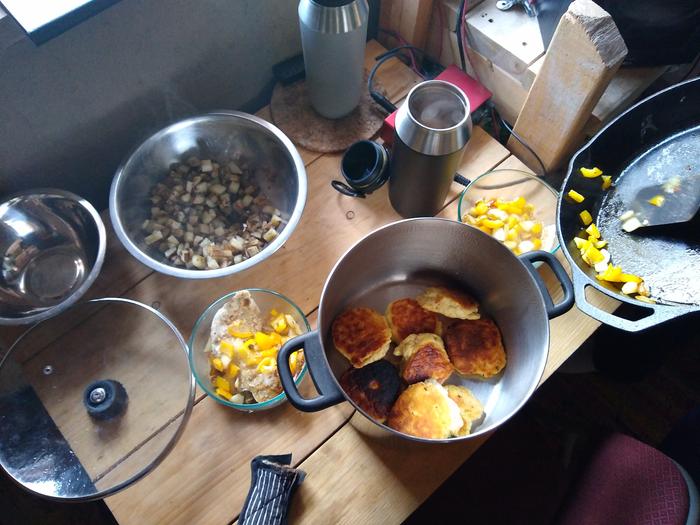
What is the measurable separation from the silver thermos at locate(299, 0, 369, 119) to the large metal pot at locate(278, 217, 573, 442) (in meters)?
0.33

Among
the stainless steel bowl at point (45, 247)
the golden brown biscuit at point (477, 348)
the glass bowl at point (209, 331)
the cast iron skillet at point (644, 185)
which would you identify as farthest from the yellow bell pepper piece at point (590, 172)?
the stainless steel bowl at point (45, 247)

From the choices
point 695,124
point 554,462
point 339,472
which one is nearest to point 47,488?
point 339,472

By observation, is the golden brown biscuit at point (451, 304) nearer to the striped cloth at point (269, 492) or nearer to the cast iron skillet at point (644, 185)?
the cast iron skillet at point (644, 185)

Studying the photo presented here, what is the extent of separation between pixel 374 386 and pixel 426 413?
0.27ft

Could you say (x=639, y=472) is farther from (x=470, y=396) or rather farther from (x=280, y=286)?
(x=280, y=286)

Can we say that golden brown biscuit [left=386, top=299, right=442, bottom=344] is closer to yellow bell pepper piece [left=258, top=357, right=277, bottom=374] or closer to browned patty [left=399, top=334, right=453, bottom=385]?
browned patty [left=399, top=334, right=453, bottom=385]

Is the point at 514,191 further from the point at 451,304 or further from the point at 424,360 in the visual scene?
the point at 424,360

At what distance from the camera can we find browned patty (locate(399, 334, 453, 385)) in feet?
2.35

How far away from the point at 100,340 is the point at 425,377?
49cm

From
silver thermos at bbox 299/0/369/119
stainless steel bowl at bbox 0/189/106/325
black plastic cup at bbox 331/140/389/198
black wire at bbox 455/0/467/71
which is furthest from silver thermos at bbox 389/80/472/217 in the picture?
stainless steel bowl at bbox 0/189/106/325

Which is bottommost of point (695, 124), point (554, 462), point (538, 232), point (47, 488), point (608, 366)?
point (554, 462)

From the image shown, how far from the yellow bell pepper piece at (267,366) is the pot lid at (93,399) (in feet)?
0.34

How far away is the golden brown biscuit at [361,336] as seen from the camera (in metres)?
0.73

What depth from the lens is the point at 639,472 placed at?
2.31ft
